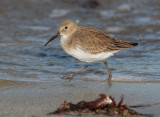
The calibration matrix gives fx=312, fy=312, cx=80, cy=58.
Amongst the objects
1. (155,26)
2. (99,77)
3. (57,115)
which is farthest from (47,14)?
(57,115)

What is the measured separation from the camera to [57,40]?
6957 mm

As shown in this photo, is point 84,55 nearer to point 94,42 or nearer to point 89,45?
point 89,45

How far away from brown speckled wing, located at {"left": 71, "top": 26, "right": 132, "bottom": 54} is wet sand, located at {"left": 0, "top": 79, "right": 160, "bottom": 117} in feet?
Answer: 2.10

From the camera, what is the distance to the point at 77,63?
23.0ft

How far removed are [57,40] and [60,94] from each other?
2302 millimetres

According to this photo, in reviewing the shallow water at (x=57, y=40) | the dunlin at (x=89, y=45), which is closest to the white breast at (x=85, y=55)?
the dunlin at (x=89, y=45)

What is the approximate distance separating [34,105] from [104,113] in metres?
1.04

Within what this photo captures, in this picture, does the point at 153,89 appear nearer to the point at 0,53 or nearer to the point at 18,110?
the point at 18,110

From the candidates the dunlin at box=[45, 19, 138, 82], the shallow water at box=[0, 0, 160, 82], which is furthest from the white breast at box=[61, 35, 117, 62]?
the shallow water at box=[0, 0, 160, 82]

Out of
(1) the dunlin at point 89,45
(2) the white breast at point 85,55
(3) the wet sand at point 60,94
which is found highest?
(1) the dunlin at point 89,45

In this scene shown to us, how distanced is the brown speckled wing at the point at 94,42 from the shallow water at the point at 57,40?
54cm

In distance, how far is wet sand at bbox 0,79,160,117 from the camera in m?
4.16

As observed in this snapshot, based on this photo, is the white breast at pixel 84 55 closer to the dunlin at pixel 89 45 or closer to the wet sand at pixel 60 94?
the dunlin at pixel 89 45

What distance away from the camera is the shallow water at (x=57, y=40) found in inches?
243
